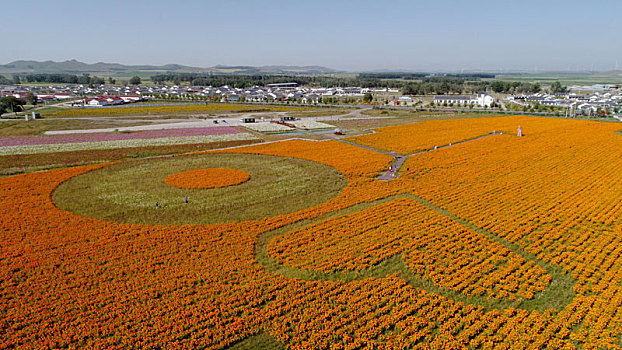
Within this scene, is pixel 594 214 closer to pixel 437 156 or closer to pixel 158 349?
pixel 437 156

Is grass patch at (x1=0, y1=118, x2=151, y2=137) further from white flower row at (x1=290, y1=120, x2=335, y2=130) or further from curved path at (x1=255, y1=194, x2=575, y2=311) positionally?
curved path at (x1=255, y1=194, x2=575, y2=311)

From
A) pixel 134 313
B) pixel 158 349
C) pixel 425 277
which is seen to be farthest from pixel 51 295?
pixel 425 277

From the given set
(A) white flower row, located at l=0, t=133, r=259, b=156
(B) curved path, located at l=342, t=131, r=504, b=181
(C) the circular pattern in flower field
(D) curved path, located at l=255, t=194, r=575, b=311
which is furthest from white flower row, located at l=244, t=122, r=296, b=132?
(D) curved path, located at l=255, t=194, r=575, b=311

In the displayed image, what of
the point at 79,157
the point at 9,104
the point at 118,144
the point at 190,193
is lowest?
the point at 190,193

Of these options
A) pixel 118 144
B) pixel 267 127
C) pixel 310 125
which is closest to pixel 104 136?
pixel 118 144

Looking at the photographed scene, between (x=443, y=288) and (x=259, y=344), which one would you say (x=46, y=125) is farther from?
(x=443, y=288)

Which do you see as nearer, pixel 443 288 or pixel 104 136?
pixel 443 288
